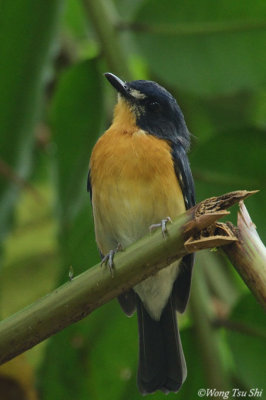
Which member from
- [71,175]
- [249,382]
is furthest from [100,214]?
[249,382]

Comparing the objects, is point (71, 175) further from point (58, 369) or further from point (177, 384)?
point (177, 384)

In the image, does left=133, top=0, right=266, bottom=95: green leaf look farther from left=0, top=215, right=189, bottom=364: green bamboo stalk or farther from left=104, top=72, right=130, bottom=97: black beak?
left=0, top=215, right=189, bottom=364: green bamboo stalk

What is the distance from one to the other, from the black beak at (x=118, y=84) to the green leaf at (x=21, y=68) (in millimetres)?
324

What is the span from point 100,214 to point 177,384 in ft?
2.52

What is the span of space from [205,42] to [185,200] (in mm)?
853

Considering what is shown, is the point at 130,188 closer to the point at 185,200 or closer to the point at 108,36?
the point at 185,200

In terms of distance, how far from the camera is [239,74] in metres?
3.59

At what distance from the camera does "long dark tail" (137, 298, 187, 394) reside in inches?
117

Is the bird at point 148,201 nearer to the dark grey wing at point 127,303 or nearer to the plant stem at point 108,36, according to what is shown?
the dark grey wing at point 127,303

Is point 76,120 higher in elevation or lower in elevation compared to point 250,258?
higher

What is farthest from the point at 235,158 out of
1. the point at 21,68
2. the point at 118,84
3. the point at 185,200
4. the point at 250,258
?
the point at 250,258

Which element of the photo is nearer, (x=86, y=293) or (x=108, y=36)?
(x=86, y=293)

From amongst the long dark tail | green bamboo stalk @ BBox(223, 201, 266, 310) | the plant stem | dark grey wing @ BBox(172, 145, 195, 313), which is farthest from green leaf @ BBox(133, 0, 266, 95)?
green bamboo stalk @ BBox(223, 201, 266, 310)

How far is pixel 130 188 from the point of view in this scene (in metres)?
3.14
